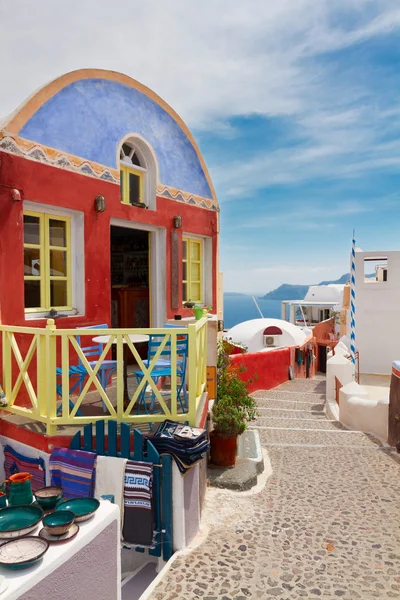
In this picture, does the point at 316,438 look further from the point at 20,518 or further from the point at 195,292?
the point at 20,518

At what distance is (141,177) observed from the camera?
867 centimetres

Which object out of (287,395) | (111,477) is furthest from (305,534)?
(287,395)

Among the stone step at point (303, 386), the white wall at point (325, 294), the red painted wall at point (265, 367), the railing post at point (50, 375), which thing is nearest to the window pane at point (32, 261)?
the railing post at point (50, 375)

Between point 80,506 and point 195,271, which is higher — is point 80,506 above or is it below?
below

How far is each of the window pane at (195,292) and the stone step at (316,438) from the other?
3.37 m

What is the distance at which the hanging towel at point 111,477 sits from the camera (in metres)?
4.94

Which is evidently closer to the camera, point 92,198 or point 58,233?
point 58,233

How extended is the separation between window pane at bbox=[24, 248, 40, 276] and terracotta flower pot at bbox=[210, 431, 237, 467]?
3.83m

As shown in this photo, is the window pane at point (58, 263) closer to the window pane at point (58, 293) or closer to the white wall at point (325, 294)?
the window pane at point (58, 293)

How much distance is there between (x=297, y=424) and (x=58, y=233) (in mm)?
7317

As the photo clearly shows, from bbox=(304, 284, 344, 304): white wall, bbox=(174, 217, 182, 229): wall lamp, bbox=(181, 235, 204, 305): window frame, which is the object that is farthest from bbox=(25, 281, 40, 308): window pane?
bbox=(304, 284, 344, 304): white wall

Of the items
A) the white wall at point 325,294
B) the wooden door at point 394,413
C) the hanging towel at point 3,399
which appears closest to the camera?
the hanging towel at point 3,399

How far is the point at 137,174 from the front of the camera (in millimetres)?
8609

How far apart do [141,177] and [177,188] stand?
3.04 feet
